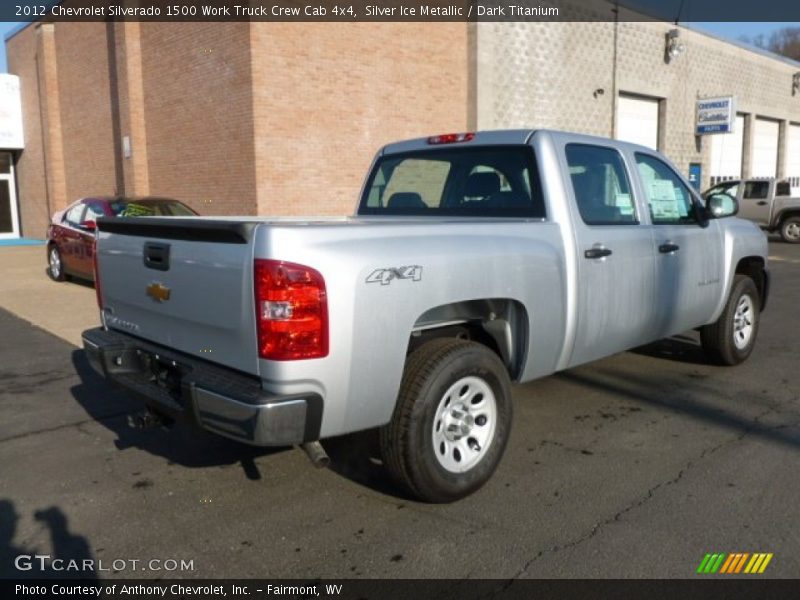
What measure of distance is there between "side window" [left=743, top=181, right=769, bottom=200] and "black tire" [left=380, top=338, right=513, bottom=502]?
2019 centimetres

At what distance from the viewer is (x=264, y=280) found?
300 cm

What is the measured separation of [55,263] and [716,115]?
70.6 ft

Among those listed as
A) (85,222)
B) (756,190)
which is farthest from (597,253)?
(756,190)

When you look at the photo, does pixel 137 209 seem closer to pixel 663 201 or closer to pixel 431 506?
pixel 663 201

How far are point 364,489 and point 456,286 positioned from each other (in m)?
1.27

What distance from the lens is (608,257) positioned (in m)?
4.58

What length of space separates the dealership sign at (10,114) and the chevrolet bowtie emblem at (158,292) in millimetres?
23908

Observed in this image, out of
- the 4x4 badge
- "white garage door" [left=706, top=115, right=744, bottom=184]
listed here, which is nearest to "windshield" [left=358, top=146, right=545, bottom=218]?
the 4x4 badge

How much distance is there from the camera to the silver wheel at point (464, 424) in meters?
3.69

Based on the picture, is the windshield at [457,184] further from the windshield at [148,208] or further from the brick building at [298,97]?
the brick building at [298,97]

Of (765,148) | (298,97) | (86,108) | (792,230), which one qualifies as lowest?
(792,230)

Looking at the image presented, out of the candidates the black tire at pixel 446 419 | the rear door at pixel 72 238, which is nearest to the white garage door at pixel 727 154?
the rear door at pixel 72 238

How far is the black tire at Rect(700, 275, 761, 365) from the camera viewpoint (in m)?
6.26

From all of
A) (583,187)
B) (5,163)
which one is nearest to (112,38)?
(5,163)
